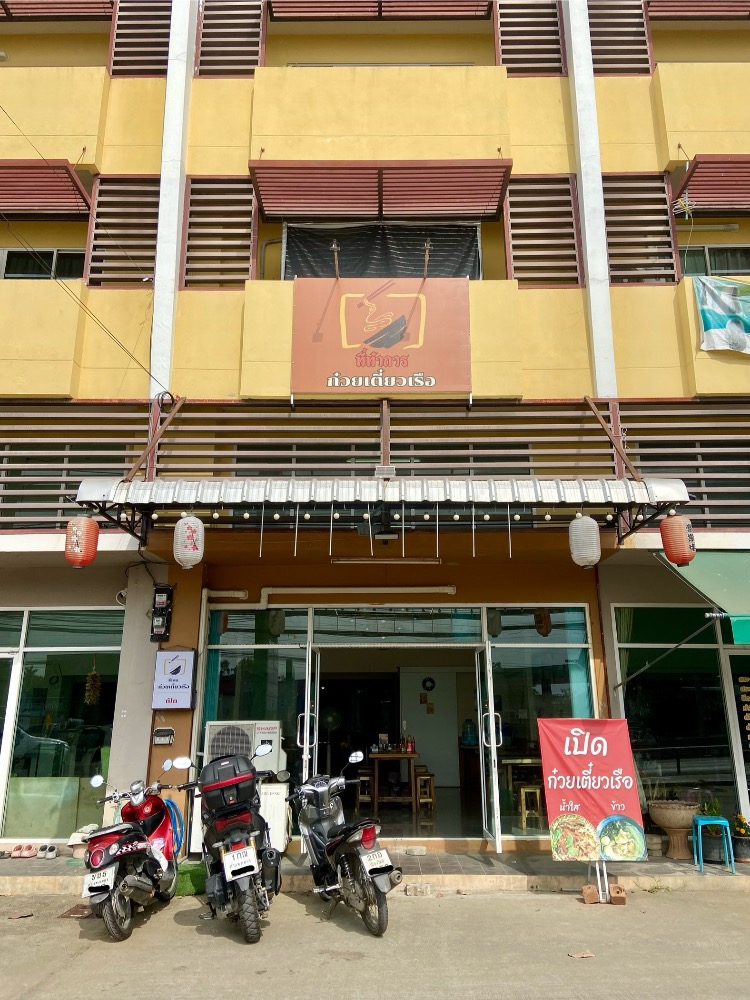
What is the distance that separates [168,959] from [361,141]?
9.53 metres

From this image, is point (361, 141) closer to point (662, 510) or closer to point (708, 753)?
point (662, 510)

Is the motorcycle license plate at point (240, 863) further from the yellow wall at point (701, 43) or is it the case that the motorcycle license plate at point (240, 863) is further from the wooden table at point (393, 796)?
the yellow wall at point (701, 43)

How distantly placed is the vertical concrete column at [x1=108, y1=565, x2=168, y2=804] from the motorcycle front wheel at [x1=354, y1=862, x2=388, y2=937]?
3631 millimetres

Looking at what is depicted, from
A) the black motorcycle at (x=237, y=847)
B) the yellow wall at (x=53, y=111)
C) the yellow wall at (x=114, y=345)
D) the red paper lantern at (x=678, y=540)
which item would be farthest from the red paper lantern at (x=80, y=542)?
the red paper lantern at (x=678, y=540)

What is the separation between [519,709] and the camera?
9.00 m

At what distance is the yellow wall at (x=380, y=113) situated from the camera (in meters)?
9.96

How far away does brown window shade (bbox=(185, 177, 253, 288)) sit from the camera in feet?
32.4

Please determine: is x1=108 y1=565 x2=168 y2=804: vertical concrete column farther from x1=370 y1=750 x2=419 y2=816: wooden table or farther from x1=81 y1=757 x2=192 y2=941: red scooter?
x1=370 y1=750 x2=419 y2=816: wooden table

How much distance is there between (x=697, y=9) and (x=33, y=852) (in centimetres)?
1438

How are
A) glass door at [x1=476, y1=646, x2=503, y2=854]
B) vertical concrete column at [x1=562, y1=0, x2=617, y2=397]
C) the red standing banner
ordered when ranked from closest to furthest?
1. the red standing banner
2. glass door at [x1=476, y1=646, x2=503, y2=854]
3. vertical concrete column at [x1=562, y1=0, x2=617, y2=397]

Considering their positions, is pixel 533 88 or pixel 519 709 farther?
pixel 533 88

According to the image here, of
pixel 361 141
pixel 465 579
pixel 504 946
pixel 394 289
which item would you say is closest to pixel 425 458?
pixel 465 579

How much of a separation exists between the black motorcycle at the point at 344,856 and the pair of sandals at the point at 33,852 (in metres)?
3.58

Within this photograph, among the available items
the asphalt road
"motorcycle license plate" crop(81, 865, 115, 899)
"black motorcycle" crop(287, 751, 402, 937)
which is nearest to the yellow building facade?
the asphalt road
